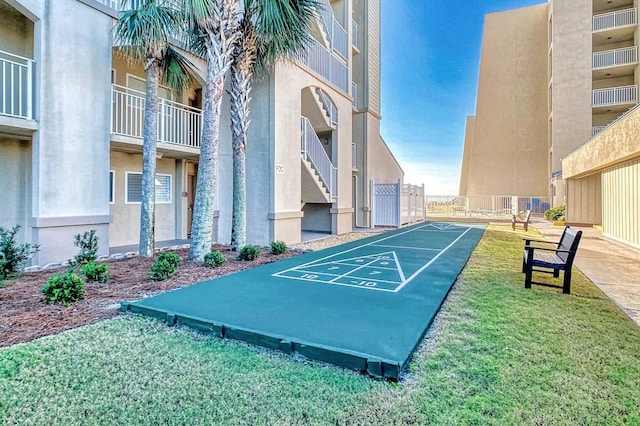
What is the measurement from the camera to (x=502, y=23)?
30078mm

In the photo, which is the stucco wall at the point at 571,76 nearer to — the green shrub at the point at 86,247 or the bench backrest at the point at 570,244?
the bench backrest at the point at 570,244

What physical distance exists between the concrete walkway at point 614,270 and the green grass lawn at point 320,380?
1488 mm

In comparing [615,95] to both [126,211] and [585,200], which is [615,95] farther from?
[126,211]

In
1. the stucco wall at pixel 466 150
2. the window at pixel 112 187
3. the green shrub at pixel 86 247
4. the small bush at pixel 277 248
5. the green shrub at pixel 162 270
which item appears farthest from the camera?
the stucco wall at pixel 466 150

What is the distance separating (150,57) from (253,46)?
9.08 feet

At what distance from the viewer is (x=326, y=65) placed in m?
15.2

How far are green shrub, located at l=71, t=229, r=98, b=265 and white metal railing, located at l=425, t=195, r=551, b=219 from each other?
23511mm

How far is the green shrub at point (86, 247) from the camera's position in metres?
7.95

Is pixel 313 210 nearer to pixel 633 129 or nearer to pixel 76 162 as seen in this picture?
pixel 76 162

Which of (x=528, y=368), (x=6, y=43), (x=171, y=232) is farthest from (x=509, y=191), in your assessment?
(x=6, y=43)

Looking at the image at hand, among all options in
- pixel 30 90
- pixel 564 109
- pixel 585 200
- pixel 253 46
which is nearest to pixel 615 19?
pixel 564 109

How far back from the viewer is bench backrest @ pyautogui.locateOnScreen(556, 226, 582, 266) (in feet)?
19.2

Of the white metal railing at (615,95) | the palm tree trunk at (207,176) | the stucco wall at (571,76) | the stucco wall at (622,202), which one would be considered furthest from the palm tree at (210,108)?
the white metal railing at (615,95)

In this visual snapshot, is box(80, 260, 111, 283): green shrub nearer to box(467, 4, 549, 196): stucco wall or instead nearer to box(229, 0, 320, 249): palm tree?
box(229, 0, 320, 249): palm tree
